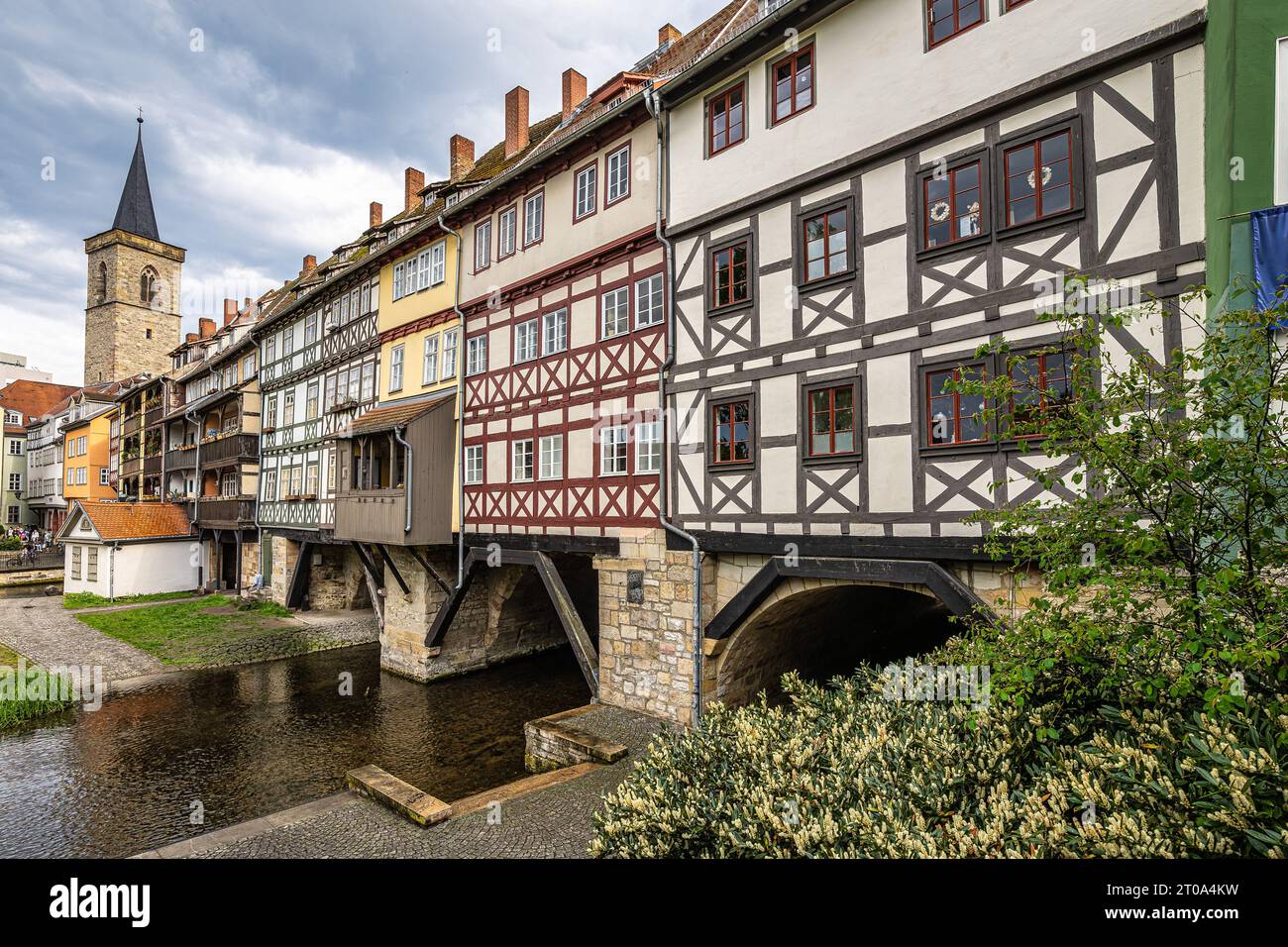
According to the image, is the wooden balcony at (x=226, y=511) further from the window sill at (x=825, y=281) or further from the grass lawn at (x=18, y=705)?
the window sill at (x=825, y=281)

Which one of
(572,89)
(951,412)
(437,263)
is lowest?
(951,412)

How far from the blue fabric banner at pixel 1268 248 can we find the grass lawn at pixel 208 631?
23.5 metres

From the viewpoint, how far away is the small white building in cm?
3048

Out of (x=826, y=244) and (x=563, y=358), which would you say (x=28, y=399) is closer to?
(x=563, y=358)

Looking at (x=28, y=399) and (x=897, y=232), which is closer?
(x=897, y=232)

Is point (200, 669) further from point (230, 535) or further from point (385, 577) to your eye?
point (230, 535)

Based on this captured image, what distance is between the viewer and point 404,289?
63.7 ft

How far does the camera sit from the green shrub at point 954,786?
3502 mm

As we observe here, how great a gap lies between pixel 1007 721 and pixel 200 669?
21.3 meters

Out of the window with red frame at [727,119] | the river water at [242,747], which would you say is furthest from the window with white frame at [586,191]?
the river water at [242,747]

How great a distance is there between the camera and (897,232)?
9047 millimetres

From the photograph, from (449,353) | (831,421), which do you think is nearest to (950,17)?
(831,421)

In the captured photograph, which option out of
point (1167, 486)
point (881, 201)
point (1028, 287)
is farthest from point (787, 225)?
point (1167, 486)

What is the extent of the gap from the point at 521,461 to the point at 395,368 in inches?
256
